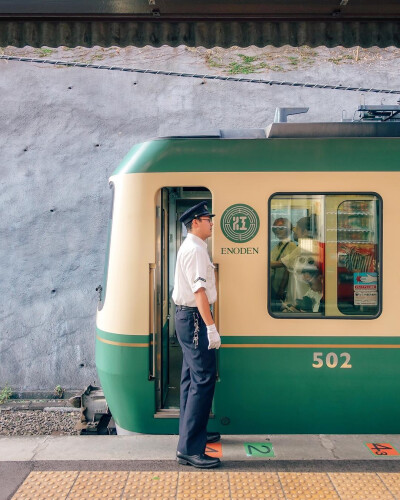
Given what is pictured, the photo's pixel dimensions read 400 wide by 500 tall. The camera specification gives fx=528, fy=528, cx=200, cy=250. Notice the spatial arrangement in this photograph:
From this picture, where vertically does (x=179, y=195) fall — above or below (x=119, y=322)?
above

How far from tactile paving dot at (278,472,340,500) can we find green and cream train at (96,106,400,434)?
29.9 inches

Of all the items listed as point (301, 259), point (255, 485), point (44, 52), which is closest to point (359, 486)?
point (255, 485)

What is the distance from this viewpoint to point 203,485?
351cm

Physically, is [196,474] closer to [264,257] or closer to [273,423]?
[273,423]

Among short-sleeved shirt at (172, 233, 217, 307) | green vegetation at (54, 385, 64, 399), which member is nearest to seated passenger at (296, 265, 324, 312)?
short-sleeved shirt at (172, 233, 217, 307)

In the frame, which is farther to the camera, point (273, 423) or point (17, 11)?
point (273, 423)

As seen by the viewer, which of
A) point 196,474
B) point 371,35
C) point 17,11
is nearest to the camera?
point 196,474

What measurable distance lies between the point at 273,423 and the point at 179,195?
2830 mm

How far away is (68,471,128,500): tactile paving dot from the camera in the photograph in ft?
11.1

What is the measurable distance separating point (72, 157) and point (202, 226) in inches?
172

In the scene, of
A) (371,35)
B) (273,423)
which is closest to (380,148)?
(371,35)

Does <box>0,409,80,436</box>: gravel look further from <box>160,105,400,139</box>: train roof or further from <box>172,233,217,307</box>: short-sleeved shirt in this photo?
<box>160,105,400,139</box>: train roof

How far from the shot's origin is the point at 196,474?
3.66 meters

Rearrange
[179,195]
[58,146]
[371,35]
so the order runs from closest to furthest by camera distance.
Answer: [371,35], [179,195], [58,146]
